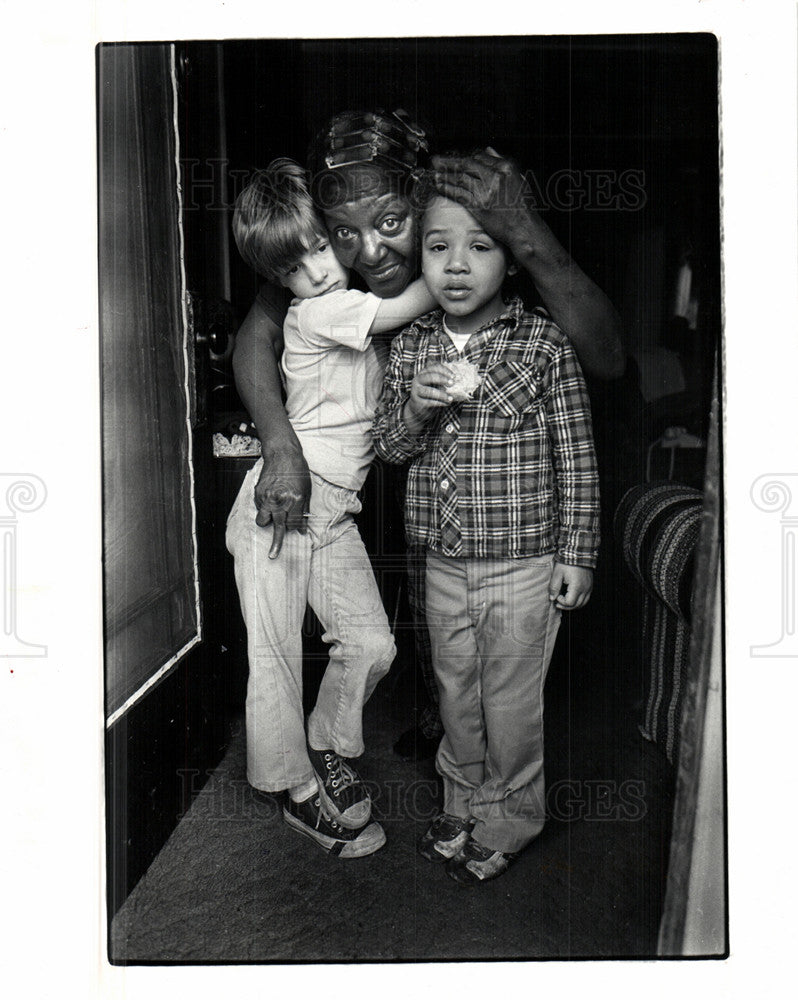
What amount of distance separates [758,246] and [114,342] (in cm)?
102

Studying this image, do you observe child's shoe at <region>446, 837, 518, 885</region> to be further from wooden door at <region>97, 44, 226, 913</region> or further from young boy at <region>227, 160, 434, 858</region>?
wooden door at <region>97, 44, 226, 913</region>

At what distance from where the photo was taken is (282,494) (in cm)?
141

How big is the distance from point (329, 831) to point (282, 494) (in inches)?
21.1

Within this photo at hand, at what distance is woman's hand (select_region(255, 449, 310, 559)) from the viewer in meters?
1.41

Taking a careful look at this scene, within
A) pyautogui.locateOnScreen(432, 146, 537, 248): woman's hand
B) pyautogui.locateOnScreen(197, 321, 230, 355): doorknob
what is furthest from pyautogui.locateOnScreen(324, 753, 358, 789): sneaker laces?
pyautogui.locateOnScreen(432, 146, 537, 248): woman's hand

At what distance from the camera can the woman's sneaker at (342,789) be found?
1.44m

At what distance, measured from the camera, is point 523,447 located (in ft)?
4.52

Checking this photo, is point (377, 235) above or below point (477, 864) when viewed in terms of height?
above

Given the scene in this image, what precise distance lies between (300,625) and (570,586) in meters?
0.42

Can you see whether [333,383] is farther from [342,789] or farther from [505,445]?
[342,789]

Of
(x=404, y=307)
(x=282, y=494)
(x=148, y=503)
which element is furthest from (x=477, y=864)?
(x=404, y=307)

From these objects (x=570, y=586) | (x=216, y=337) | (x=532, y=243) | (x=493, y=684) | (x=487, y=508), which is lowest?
(x=493, y=684)

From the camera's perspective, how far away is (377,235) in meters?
1.38

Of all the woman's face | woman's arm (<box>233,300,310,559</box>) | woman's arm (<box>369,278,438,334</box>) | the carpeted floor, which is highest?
the woman's face
